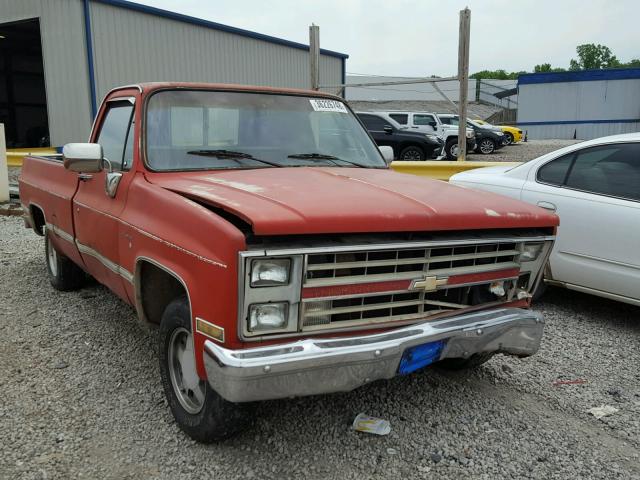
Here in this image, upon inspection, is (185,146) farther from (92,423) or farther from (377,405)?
(377,405)

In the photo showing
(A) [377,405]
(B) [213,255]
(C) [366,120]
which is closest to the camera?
(B) [213,255]

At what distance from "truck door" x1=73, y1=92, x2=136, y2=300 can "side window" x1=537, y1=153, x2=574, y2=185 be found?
342 cm

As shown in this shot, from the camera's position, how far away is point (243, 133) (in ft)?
12.5

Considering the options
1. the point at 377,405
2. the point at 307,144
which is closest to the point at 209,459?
the point at 377,405

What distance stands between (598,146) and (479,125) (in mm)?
18798

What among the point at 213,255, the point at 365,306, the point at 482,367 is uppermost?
the point at 213,255

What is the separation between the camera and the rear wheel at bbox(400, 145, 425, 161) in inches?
678

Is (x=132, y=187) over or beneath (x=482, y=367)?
over

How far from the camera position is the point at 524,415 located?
10.9 feet

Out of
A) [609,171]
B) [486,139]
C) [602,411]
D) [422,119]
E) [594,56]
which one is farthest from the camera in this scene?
[594,56]

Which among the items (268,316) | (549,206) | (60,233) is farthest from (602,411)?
(60,233)

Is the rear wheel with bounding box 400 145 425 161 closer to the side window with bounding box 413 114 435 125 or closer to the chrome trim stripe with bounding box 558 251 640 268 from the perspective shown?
the side window with bounding box 413 114 435 125

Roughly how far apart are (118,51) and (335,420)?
14550 millimetres

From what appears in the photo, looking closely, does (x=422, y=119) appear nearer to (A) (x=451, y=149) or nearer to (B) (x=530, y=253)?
(A) (x=451, y=149)
